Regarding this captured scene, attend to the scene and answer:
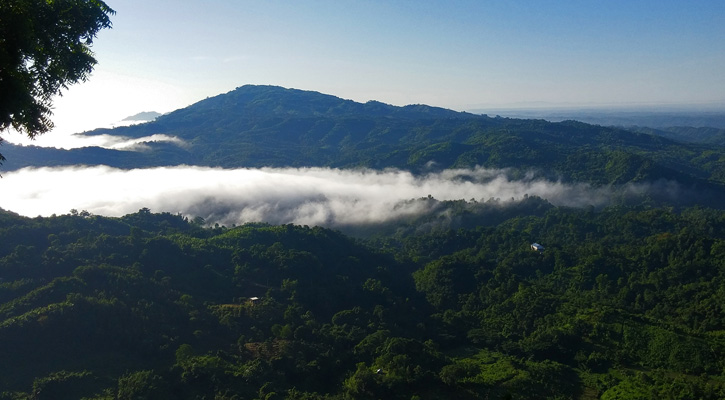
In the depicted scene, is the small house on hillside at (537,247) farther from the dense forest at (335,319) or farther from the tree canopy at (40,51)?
the tree canopy at (40,51)

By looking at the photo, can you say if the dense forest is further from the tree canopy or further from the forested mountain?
the tree canopy

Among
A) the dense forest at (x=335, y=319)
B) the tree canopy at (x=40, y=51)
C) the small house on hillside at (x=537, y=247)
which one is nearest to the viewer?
the tree canopy at (x=40, y=51)

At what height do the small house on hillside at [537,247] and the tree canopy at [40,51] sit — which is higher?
the tree canopy at [40,51]

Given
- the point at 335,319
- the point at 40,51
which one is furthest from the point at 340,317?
the point at 40,51

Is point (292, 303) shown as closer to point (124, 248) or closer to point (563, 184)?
point (124, 248)

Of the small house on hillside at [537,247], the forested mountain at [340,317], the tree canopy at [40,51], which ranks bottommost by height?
the small house on hillside at [537,247]

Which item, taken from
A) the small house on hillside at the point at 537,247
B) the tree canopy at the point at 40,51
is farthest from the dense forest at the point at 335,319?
the tree canopy at the point at 40,51

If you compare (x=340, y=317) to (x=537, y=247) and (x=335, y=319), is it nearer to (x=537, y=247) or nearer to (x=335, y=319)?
(x=335, y=319)

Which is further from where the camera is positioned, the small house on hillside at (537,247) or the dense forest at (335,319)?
the small house on hillside at (537,247)
